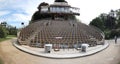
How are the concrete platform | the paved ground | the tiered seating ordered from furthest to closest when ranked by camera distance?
the tiered seating < the concrete platform < the paved ground

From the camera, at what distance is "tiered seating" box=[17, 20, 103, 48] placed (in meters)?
29.1

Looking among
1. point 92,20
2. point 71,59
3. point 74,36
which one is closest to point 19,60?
point 71,59

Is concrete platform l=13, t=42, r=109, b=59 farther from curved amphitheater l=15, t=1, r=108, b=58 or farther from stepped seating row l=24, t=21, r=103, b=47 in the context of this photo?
stepped seating row l=24, t=21, r=103, b=47

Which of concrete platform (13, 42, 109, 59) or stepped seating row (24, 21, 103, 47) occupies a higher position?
stepped seating row (24, 21, 103, 47)

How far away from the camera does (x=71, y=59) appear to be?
929 inches

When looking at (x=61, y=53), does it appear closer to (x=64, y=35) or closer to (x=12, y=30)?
(x=64, y=35)

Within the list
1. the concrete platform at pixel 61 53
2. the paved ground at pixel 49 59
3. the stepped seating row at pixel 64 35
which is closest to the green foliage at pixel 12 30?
the stepped seating row at pixel 64 35

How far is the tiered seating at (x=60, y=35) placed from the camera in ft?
95.6

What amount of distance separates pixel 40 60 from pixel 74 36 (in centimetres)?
830

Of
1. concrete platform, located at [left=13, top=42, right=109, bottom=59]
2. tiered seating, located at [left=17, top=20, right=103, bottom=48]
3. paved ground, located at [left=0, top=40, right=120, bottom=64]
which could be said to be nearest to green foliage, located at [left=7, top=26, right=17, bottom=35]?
tiered seating, located at [left=17, top=20, right=103, bottom=48]

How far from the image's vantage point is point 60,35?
30.1 metres

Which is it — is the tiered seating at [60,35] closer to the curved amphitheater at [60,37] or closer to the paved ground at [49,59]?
the curved amphitheater at [60,37]

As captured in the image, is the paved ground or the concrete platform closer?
the paved ground

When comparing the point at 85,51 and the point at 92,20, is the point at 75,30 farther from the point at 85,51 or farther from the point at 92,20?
the point at 92,20
